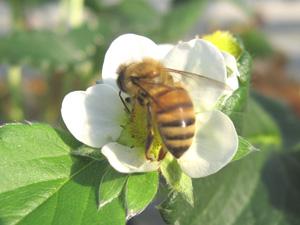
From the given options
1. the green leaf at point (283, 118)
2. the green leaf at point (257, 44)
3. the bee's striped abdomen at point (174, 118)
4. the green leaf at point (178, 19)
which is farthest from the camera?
the green leaf at point (257, 44)

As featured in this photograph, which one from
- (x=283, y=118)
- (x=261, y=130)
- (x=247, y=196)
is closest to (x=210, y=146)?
(x=247, y=196)

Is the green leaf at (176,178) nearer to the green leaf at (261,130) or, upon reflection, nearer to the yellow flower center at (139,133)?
the yellow flower center at (139,133)

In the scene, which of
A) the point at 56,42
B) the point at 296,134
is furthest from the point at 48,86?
the point at 296,134

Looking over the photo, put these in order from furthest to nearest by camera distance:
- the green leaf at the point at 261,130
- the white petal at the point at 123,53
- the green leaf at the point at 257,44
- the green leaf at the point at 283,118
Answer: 1. the green leaf at the point at 257,44
2. the green leaf at the point at 283,118
3. the green leaf at the point at 261,130
4. the white petal at the point at 123,53

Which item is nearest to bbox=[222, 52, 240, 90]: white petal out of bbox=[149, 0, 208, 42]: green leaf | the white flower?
the white flower

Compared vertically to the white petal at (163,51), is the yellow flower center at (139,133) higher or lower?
lower

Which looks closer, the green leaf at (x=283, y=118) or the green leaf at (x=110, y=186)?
the green leaf at (x=110, y=186)

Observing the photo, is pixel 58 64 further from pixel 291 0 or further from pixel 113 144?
pixel 291 0

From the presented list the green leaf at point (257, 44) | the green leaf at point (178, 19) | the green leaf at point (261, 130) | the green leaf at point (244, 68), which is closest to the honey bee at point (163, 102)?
the green leaf at point (244, 68)

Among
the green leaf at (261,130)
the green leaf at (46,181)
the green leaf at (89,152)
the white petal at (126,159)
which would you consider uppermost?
the white petal at (126,159)
